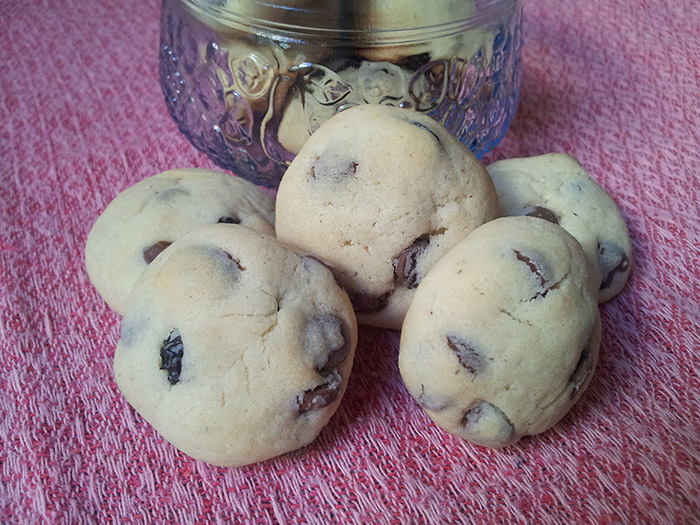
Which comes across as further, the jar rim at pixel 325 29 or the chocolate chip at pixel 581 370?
the jar rim at pixel 325 29

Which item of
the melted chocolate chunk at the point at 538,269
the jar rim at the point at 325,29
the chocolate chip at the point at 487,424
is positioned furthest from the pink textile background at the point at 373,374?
the jar rim at the point at 325,29

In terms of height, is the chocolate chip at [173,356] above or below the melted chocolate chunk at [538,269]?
below

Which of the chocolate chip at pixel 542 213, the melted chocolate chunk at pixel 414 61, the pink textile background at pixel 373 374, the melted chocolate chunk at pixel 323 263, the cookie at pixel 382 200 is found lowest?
the pink textile background at pixel 373 374

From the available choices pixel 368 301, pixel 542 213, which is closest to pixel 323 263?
pixel 368 301

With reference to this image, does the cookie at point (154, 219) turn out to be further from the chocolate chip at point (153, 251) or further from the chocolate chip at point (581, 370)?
the chocolate chip at point (581, 370)

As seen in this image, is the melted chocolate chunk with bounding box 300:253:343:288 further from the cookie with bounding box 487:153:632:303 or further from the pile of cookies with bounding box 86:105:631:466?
the cookie with bounding box 487:153:632:303
